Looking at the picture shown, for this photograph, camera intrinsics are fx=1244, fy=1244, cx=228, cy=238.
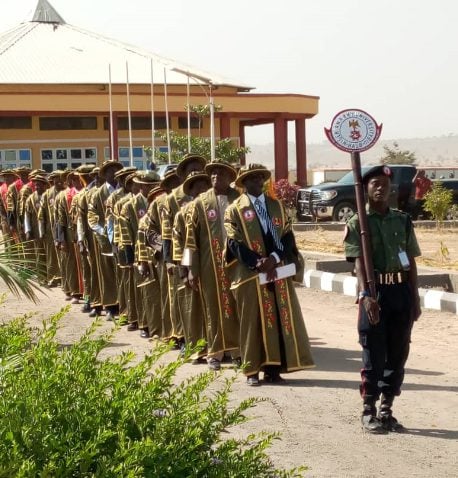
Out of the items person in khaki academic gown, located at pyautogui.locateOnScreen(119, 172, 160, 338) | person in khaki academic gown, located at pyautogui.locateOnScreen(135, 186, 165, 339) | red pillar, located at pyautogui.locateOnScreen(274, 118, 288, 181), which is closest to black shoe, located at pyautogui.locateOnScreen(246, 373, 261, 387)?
person in khaki academic gown, located at pyautogui.locateOnScreen(135, 186, 165, 339)

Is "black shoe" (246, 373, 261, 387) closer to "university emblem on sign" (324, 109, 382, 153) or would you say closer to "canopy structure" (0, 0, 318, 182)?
"university emblem on sign" (324, 109, 382, 153)

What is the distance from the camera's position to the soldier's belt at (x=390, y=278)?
7.76m

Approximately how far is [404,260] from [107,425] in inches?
150

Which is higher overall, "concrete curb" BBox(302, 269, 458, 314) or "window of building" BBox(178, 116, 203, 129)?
"window of building" BBox(178, 116, 203, 129)

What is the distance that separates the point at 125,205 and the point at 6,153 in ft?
125

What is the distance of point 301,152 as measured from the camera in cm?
5406

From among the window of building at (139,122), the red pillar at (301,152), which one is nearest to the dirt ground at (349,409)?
the window of building at (139,122)

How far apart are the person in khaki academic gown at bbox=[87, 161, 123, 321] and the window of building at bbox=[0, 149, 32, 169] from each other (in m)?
36.1

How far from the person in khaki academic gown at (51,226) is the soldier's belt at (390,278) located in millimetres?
9852

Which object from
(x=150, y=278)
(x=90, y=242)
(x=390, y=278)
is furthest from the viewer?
(x=90, y=242)

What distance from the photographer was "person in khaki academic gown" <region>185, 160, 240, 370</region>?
1044 centimetres

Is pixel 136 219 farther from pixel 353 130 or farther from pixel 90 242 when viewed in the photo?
pixel 353 130

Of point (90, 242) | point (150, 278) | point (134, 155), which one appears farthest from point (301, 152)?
point (150, 278)

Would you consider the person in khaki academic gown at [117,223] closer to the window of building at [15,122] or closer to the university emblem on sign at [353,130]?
the university emblem on sign at [353,130]
